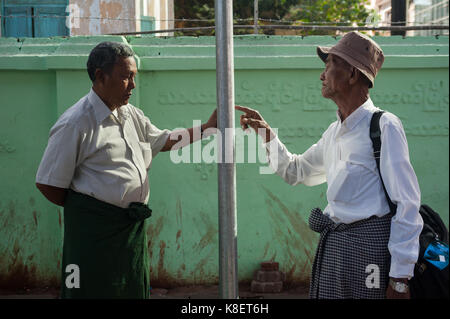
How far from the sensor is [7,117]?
4.64 meters

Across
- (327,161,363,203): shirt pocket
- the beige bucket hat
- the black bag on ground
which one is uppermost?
the beige bucket hat

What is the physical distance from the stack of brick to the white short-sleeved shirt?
217 cm

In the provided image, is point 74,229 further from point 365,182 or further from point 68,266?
point 365,182

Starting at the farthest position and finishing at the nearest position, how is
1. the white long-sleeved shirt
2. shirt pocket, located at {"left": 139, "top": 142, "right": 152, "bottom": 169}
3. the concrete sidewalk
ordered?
1. the concrete sidewalk
2. shirt pocket, located at {"left": 139, "top": 142, "right": 152, "bottom": 169}
3. the white long-sleeved shirt

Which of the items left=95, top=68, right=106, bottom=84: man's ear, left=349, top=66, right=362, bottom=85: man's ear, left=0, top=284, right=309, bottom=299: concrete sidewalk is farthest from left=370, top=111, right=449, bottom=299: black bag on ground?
left=0, top=284, right=309, bottom=299: concrete sidewalk

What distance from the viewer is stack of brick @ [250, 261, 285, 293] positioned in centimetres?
464

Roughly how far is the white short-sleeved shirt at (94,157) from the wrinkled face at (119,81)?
0.20 ft

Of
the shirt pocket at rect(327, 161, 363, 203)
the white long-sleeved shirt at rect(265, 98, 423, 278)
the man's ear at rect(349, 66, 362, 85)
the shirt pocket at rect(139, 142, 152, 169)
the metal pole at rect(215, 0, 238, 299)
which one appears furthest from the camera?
the shirt pocket at rect(139, 142, 152, 169)

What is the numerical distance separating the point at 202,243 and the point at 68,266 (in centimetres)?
215

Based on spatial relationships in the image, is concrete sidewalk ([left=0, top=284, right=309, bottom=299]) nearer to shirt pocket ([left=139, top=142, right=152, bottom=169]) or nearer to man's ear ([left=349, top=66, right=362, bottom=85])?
shirt pocket ([left=139, top=142, right=152, bottom=169])

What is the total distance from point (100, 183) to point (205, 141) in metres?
2.16

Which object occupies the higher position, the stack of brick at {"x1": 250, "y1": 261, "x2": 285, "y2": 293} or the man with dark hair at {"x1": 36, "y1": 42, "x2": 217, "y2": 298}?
the man with dark hair at {"x1": 36, "y1": 42, "x2": 217, "y2": 298}

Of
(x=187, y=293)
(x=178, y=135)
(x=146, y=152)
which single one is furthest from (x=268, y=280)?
(x=146, y=152)

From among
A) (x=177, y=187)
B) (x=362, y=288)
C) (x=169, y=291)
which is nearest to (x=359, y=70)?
(x=362, y=288)
